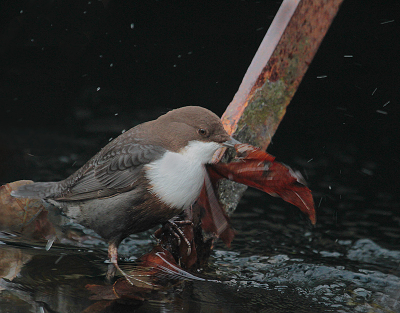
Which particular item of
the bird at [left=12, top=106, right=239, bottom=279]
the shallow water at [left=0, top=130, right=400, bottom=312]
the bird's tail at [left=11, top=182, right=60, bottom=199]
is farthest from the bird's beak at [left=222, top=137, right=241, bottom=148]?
the bird's tail at [left=11, top=182, right=60, bottom=199]

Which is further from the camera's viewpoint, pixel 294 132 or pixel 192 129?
pixel 294 132

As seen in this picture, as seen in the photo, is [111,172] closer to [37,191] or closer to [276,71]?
[37,191]

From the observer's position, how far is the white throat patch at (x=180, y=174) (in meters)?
2.81

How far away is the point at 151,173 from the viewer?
2.86m

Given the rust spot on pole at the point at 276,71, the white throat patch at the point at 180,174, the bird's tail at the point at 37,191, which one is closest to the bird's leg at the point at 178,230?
the white throat patch at the point at 180,174

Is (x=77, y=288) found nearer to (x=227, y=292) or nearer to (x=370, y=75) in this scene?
(x=227, y=292)

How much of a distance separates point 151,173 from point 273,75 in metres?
1.16

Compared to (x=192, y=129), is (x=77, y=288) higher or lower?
lower

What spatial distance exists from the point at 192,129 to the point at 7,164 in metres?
3.07

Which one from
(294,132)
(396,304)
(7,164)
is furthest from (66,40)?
(396,304)

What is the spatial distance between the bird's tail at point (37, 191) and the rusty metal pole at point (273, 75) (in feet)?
3.82

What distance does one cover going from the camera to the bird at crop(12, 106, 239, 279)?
2.84 meters

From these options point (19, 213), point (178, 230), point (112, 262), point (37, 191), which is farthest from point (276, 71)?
point (19, 213)

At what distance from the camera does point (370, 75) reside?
18.4ft
